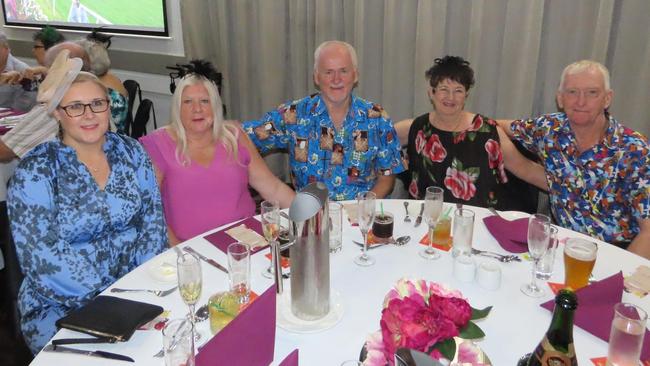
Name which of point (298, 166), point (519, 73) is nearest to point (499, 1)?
point (519, 73)

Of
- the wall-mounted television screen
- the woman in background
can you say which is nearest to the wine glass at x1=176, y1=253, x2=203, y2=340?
the woman in background

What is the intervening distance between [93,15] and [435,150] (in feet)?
14.6

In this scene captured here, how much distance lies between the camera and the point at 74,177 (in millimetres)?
1697

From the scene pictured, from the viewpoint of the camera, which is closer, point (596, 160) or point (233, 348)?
point (233, 348)

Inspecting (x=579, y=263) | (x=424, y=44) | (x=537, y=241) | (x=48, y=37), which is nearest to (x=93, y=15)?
(x=48, y=37)

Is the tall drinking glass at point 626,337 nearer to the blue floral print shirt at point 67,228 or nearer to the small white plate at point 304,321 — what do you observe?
the small white plate at point 304,321

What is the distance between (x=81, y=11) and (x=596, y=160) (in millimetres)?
5325

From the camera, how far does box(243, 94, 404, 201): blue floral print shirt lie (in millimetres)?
2586

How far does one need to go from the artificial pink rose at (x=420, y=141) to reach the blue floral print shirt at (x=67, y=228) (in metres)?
1.31

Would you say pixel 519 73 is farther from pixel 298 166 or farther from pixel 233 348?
pixel 233 348

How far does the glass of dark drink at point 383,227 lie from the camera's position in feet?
5.53

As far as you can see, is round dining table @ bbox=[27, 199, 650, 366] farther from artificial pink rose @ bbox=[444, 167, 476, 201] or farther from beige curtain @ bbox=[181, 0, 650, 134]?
beige curtain @ bbox=[181, 0, 650, 134]

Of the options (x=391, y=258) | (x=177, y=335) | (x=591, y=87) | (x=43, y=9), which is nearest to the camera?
(x=177, y=335)

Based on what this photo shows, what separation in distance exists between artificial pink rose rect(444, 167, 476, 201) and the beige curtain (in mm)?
885
